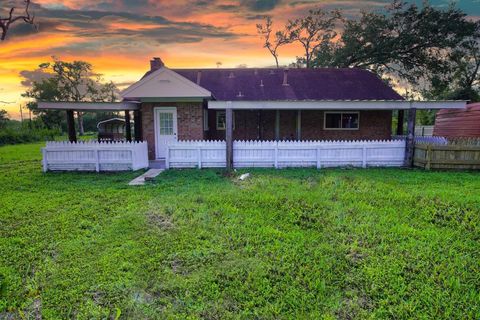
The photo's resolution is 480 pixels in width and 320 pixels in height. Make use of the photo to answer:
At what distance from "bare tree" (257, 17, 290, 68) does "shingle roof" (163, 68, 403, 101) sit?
15044mm

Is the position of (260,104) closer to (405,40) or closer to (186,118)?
(186,118)

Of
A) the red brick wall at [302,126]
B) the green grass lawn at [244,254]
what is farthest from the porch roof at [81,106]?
the green grass lawn at [244,254]

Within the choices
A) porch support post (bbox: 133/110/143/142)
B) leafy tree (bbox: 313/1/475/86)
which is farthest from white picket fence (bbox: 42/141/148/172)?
leafy tree (bbox: 313/1/475/86)

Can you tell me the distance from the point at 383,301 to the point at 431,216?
2.93 metres

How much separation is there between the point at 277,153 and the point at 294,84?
6825 millimetres

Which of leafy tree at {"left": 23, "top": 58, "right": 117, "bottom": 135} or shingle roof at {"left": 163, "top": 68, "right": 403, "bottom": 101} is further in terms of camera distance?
leafy tree at {"left": 23, "top": 58, "right": 117, "bottom": 135}

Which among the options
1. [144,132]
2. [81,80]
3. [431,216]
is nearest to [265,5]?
[144,132]

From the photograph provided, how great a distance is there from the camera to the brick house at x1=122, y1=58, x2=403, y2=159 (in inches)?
465

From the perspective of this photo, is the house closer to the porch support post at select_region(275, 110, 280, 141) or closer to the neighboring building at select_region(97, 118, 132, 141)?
the porch support post at select_region(275, 110, 280, 141)

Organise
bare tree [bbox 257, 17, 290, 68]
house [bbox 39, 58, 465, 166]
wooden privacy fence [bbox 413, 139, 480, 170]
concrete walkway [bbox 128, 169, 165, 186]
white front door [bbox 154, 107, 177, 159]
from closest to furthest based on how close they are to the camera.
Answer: concrete walkway [bbox 128, 169, 165, 186] < wooden privacy fence [bbox 413, 139, 480, 170] < house [bbox 39, 58, 465, 166] < white front door [bbox 154, 107, 177, 159] < bare tree [bbox 257, 17, 290, 68]

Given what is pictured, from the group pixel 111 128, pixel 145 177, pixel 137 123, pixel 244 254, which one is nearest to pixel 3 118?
pixel 111 128

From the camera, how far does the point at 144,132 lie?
12.7 m

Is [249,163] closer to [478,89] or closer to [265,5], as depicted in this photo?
[265,5]

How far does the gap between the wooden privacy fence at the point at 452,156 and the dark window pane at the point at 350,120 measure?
15.0 feet
